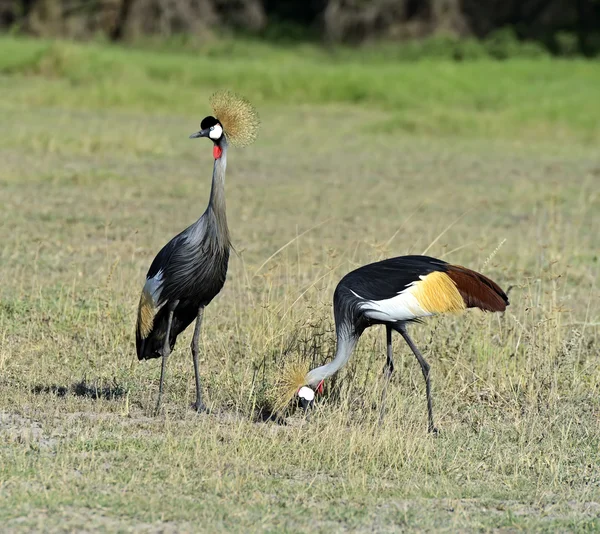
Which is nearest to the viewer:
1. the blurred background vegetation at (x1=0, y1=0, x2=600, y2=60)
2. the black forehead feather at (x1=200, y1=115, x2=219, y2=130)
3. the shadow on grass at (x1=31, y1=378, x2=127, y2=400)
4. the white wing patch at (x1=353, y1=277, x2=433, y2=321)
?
the white wing patch at (x1=353, y1=277, x2=433, y2=321)

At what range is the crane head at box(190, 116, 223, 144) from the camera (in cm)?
587

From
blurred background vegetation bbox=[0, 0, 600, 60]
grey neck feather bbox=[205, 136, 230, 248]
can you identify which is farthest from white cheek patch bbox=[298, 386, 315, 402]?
blurred background vegetation bbox=[0, 0, 600, 60]

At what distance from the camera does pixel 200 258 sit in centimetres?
580

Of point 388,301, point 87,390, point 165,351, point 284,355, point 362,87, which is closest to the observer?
point 388,301

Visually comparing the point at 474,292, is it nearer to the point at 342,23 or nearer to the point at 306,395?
the point at 306,395

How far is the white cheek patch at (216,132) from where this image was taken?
19.3 ft

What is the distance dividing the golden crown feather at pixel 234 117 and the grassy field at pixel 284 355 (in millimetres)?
1213

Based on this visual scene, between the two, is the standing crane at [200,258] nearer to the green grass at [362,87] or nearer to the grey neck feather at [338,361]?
the grey neck feather at [338,361]

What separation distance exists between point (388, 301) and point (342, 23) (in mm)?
23969

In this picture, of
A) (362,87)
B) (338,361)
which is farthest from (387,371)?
(362,87)

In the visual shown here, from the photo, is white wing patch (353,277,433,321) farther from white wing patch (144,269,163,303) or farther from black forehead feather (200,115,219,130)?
black forehead feather (200,115,219,130)

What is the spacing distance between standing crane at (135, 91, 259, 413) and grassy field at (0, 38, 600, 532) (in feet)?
1.41

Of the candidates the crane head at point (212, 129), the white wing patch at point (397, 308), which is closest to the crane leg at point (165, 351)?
the crane head at point (212, 129)

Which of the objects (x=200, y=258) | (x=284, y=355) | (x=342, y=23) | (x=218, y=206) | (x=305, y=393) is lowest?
(x=284, y=355)
